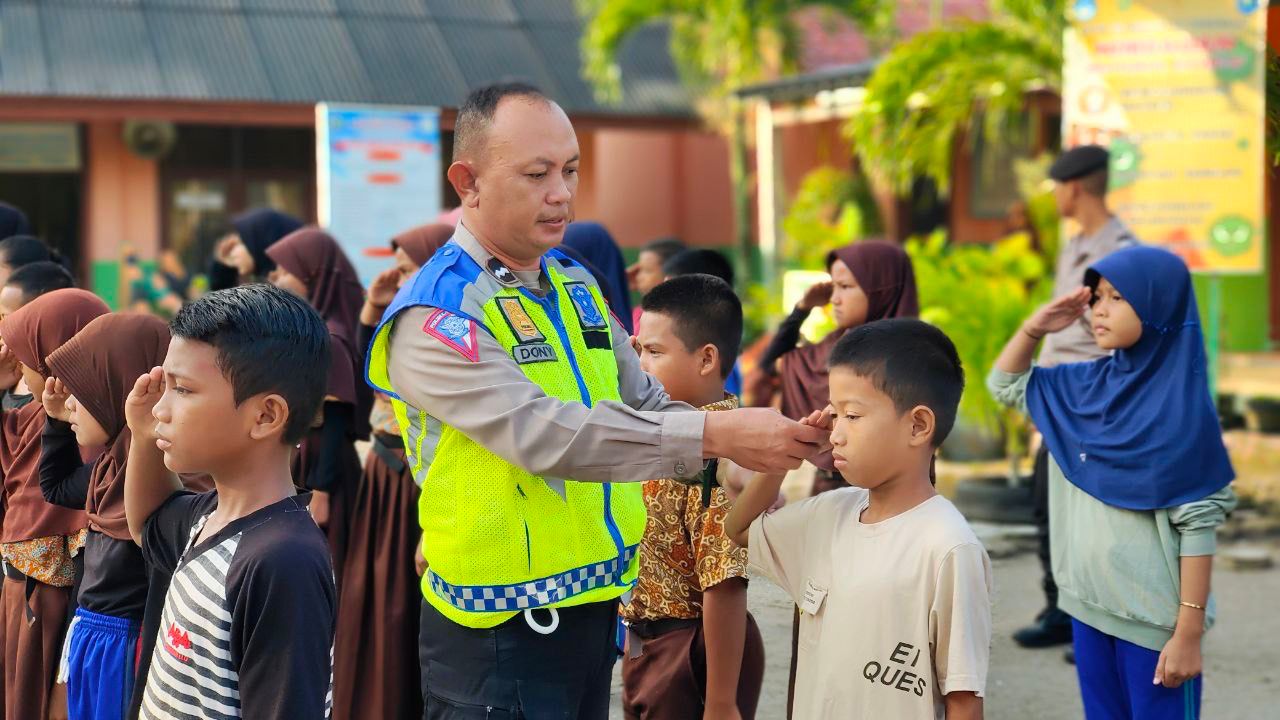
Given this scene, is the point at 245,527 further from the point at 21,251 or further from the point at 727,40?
the point at 727,40

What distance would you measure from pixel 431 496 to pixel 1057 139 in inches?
567

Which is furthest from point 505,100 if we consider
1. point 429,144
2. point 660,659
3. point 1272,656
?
point 429,144

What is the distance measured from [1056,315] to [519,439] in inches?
83.3

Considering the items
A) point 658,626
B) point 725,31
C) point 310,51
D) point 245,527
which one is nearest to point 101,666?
point 245,527

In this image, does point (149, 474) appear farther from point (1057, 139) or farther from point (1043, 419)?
point (1057, 139)

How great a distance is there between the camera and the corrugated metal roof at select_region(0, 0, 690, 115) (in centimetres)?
1417

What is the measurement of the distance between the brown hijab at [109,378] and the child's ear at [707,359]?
1.27 meters

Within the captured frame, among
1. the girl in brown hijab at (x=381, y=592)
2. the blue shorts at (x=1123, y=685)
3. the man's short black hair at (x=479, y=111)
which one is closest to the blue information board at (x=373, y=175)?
the girl in brown hijab at (x=381, y=592)

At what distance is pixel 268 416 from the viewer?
2.49 metres

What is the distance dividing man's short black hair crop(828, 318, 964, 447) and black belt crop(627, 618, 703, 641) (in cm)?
92

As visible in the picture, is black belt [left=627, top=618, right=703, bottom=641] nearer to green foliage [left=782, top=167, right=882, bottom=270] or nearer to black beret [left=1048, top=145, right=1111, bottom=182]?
black beret [left=1048, top=145, right=1111, bottom=182]

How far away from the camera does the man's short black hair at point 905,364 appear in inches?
109

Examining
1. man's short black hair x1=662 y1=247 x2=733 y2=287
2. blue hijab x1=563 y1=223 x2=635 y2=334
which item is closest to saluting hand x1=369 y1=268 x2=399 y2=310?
blue hijab x1=563 y1=223 x2=635 y2=334

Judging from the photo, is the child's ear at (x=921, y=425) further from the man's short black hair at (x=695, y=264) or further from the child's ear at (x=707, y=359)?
the man's short black hair at (x=695, y=264)
